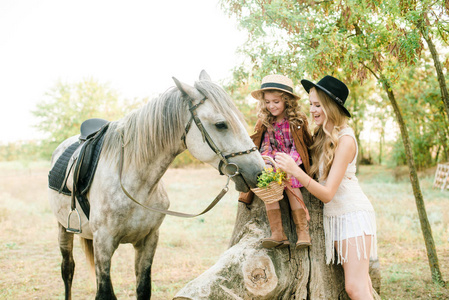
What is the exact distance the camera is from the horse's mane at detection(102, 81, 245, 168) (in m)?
2.49

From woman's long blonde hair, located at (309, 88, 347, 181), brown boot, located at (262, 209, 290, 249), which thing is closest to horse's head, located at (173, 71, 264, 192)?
brown boot, located at (262, 209, 290, 249)

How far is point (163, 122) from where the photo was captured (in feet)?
8.69

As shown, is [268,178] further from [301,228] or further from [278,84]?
[278,84]

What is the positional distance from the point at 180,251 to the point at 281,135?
4.78 metres

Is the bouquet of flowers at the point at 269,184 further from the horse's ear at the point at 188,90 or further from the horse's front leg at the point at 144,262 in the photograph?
the horse's front leg at the point at 144,262

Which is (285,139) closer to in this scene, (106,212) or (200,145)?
(200,145)

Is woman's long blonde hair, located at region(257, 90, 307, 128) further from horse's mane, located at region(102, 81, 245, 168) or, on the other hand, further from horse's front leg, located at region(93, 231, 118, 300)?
horse's front leg, located at region(93, 231, 118, 300)

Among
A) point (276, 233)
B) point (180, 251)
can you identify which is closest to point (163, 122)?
point (276, 233)

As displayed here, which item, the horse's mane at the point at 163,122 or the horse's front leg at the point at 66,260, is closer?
the horse's mane at the point at 163,122

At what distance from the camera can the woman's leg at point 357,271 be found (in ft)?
7.54

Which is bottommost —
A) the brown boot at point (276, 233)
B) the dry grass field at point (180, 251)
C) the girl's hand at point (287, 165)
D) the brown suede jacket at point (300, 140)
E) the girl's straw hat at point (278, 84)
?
the dry grass field at point (180, 251)

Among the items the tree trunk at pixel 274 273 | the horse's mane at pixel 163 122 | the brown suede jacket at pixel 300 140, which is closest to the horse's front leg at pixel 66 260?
the horse's mane at pixel 163 122

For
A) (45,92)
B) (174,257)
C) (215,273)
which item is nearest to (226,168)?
(215,273)

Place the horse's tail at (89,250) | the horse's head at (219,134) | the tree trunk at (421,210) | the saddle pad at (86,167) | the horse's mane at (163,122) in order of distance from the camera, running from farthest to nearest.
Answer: the tree trunk at (421,210) → the horse's tail at (89,250) → the saddle pad at (86,167) → the horse's mane at (163,122) → the horse's head at (219,134)
